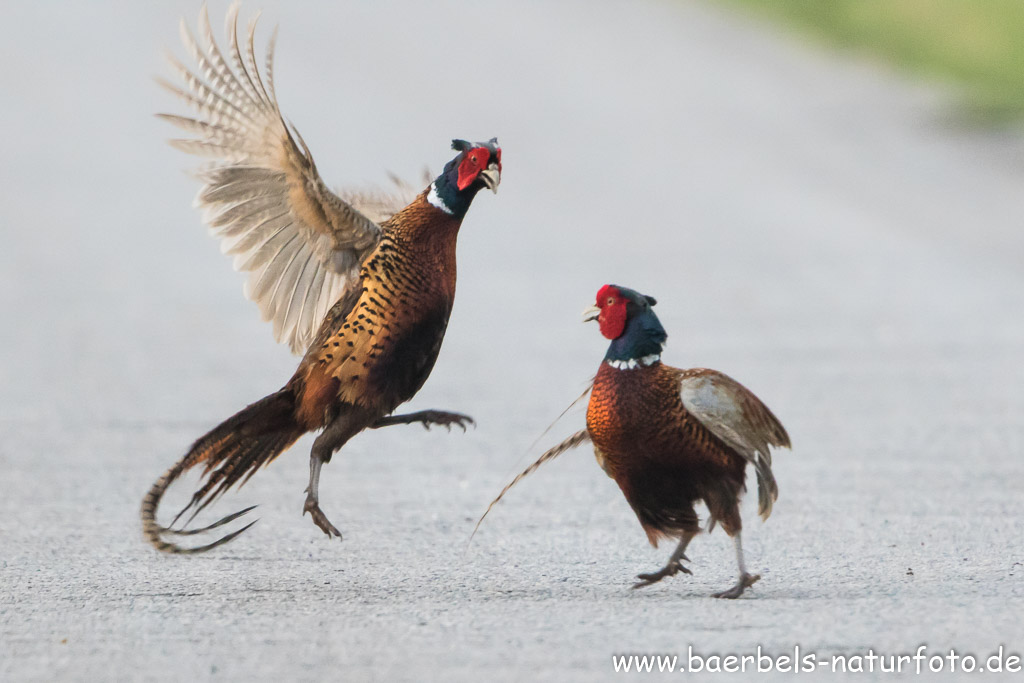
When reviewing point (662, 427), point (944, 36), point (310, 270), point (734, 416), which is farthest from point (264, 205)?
point (944, 36)

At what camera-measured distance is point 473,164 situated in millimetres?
4871

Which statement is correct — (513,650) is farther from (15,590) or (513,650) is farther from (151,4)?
(151,4)

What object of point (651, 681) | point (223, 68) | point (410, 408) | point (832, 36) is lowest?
point (651, 681)

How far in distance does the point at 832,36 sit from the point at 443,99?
5.05 m

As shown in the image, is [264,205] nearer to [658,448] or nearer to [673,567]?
[658,448]

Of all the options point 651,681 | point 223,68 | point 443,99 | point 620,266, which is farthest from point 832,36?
point 651,681

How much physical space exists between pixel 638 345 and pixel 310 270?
1.22 metres

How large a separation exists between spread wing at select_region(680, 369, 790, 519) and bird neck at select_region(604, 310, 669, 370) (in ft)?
0.44

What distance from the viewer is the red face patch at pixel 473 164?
486 cm

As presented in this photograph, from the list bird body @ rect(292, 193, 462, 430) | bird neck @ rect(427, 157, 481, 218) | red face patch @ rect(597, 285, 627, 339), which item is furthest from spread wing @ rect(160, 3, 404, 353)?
red face patch @ rect(597, 285, 627, 339)

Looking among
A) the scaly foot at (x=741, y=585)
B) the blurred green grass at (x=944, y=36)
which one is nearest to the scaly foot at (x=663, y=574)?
the scaly foot at (x=741, y=585)

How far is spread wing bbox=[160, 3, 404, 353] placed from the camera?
530cm

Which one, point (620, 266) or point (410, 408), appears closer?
point (410, 408)

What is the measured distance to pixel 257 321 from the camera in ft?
34.5
